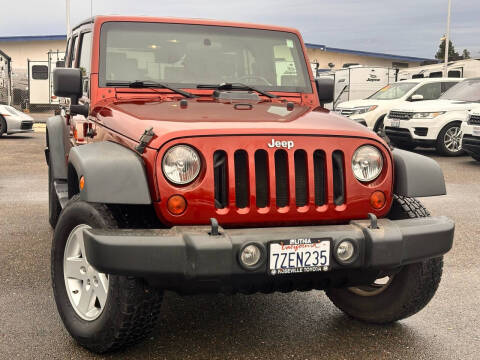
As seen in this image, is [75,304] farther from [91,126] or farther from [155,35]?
[155,35]

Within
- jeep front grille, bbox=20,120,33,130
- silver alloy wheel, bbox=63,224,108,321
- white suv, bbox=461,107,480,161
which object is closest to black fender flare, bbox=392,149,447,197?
silver alloy wheel, bbox=63,224,108,321

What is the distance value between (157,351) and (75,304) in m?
0.52

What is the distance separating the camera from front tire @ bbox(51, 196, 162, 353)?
127 inches

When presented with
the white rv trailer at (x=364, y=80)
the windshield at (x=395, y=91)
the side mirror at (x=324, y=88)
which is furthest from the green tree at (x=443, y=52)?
the side mirror at (x=324, y=88)

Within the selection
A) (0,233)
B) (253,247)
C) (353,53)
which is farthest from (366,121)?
(353,53)

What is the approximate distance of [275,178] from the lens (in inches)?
129

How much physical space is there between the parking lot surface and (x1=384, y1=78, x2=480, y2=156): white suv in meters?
8.77

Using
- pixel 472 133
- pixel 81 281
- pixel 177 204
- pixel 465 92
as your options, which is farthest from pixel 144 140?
pixel 465 92

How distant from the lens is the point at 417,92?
16297 millimetres

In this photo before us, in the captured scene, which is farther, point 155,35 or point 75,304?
point 155,35

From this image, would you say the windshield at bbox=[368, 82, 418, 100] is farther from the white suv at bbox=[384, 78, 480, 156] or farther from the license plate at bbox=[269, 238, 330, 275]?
the license plate at bbox=[269, 238, 330, 275]

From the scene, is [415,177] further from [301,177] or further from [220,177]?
[220,177]

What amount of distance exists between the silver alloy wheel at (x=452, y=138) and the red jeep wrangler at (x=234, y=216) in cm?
1070

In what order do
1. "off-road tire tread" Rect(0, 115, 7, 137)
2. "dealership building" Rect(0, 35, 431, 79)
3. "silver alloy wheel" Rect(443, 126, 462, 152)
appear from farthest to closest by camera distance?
1. "dealership building" Rect(0, 35, 431, 79)
2. "off-road tire tread" Rect(0, 115, 7, 137)
3. "silver alloy wheel" Rect(443, 126, 462, 152)
